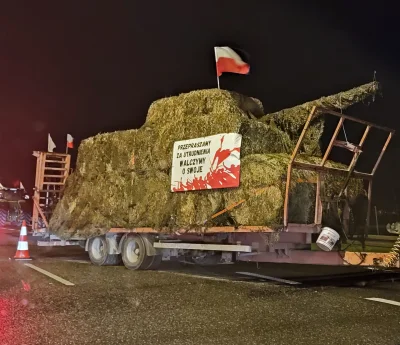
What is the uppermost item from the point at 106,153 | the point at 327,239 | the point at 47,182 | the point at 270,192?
the point at 106,153

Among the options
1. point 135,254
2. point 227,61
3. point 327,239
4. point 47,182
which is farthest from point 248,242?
point 47,182

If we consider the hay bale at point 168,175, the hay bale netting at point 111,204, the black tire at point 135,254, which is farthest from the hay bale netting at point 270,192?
the black tire at point 135,254

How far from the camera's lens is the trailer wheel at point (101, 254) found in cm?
1249

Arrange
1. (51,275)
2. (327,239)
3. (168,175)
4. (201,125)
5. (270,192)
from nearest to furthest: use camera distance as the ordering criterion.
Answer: (327,239)
(270,192)
(201,125)
(51,275)
(168,175)

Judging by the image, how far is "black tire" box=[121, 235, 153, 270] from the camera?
449 inches

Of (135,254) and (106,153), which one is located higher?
(106,153)

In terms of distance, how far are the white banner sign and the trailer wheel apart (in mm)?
2990

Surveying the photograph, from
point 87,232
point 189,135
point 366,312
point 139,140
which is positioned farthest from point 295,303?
point 87,232

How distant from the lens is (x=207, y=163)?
9.86 metres

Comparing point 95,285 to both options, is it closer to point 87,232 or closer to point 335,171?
point 87,232

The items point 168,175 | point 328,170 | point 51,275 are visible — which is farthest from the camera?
point 168,175

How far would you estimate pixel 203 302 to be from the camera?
7.71 metres

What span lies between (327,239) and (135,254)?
497cm

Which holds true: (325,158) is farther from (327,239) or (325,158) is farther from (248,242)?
(248,242)
